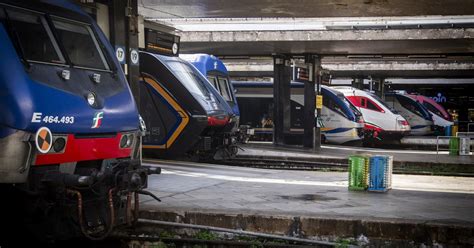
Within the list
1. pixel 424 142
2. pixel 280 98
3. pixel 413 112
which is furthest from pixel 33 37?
pixel 413 112

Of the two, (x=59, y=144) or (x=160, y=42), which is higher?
(x=160, y=42)

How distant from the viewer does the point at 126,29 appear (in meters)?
10.2

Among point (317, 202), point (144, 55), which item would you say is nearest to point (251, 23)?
point (144, 55)

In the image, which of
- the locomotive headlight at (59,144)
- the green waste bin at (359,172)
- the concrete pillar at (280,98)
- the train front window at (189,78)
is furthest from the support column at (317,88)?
the locomotive headlight at (59,144)

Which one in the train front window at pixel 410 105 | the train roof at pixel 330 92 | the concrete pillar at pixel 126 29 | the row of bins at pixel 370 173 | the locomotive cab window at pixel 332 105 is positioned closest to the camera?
the concrete pillar at pixel 126 29

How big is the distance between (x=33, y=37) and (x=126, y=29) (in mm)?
4217

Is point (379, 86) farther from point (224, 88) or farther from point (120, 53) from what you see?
point (120, 53)

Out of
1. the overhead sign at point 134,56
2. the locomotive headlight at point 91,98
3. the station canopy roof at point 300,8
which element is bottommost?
the locomotive headlight at point 91,98

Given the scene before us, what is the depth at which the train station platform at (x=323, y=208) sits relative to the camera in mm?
7348

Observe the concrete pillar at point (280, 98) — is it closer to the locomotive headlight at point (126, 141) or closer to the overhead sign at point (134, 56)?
the overhead sign at point (134, 56)

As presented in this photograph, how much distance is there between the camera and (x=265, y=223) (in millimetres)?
7766

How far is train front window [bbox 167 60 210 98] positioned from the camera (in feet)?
49.6

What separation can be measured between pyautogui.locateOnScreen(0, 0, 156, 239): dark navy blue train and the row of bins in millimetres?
4977

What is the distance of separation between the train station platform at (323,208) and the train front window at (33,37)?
2849mm
